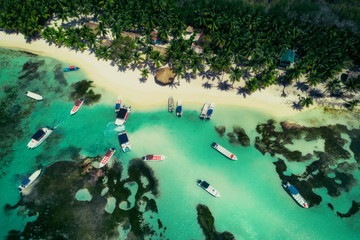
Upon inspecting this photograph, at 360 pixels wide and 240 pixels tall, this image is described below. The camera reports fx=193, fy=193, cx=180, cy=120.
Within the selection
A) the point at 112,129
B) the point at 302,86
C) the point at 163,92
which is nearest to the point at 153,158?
the point at 112,129

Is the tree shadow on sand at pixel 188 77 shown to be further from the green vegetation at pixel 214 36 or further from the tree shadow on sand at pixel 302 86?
the tree shadow on sand at pixel 302 86

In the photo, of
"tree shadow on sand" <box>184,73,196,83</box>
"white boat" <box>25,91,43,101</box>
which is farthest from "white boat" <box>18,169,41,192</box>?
"tree shadow on sand" <box>184,73,196,83</box>

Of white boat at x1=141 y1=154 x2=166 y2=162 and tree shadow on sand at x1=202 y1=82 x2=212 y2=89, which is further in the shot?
tree shadow on sand at x1=202 y1=82 x2=212 y2=89

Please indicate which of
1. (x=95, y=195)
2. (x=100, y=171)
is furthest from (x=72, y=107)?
(x=95, y=195)

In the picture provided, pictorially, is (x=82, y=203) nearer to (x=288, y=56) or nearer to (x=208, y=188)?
(x=208, y=188)

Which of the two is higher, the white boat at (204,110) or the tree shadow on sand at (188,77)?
the tree shadow on sand at (188,77)

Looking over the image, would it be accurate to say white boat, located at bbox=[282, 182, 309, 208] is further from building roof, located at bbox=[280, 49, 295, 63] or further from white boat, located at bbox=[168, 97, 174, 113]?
building roof, located at bbox=[280, 49, 295, 63]

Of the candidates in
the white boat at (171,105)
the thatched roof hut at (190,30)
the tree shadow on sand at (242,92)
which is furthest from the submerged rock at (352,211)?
the thatched roof hut at (190,30)
